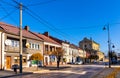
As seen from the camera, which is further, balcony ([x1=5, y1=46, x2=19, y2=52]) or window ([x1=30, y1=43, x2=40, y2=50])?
window ([x1=30, y1=43, x2=40, y2=50])

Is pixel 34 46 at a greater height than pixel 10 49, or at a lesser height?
greater

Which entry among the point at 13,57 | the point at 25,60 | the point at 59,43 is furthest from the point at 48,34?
the point at 13,57

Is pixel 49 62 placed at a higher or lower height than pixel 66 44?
lower

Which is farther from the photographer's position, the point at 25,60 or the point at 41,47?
the point at 41,47

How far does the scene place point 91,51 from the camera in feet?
476

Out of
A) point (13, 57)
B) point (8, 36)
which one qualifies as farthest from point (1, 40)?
point (13, 57)

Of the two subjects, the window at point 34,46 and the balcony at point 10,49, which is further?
the window at point 34,46

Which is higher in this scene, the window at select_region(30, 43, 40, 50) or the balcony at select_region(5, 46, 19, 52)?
the window at select_region(30, 43, 40, 50)

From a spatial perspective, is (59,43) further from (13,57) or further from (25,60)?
(13,57)

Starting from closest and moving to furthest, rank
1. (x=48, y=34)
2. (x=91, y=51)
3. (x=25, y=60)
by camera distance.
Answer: (x=25, y=60) < (x=48, y=34) < (x=91, y=51)

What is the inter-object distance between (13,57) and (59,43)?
37.3 metres

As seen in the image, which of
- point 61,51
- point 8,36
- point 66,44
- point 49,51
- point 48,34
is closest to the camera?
point 8,36

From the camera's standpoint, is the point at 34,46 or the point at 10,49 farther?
the point at 34,46

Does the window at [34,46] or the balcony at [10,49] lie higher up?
the window at [34,46]
